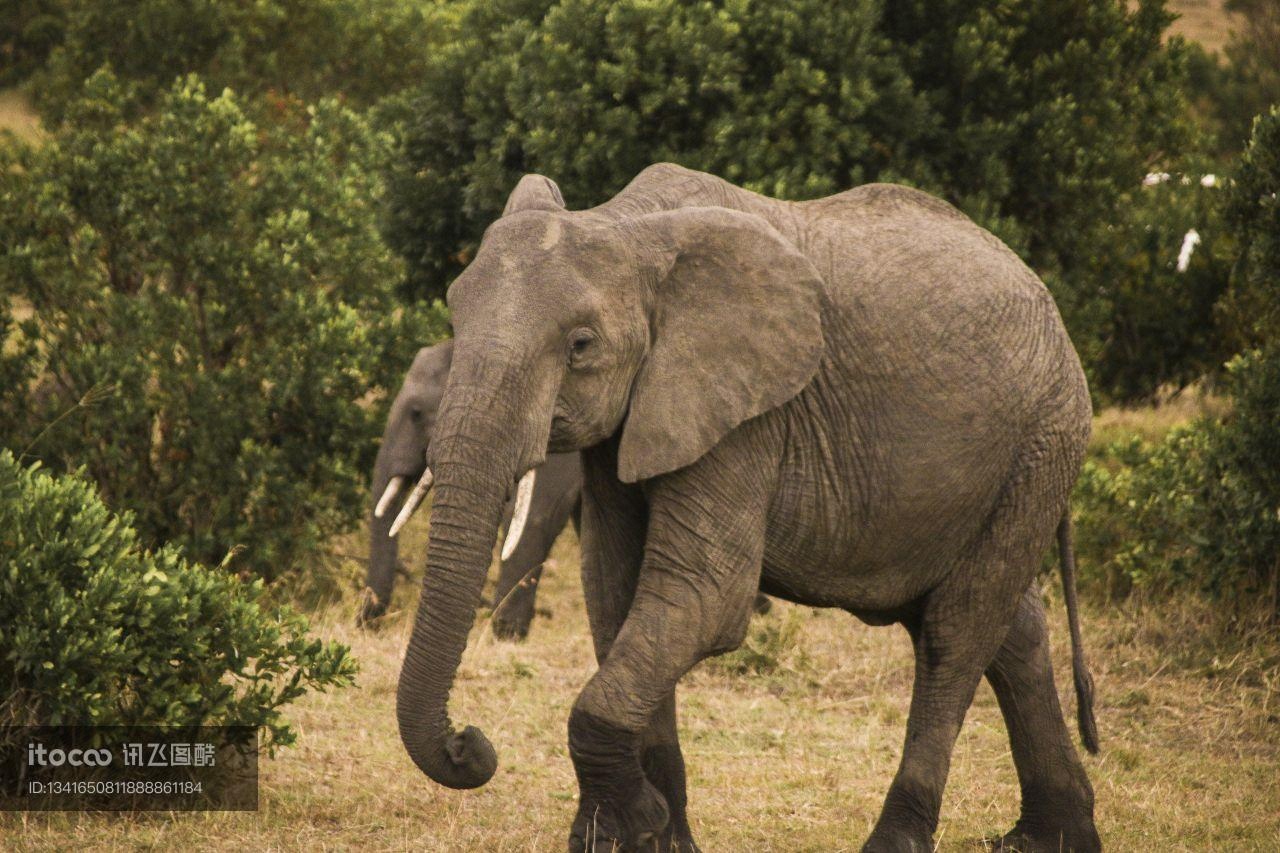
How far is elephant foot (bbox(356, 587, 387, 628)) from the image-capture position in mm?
9617

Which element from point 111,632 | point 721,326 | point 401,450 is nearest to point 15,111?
point 401,450

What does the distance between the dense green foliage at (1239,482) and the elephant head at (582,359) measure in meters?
4.41

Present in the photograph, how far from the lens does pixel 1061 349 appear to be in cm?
580

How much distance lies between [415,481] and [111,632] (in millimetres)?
3981

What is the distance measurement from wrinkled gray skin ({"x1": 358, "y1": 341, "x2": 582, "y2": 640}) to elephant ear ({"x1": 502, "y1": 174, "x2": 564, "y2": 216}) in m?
3.66

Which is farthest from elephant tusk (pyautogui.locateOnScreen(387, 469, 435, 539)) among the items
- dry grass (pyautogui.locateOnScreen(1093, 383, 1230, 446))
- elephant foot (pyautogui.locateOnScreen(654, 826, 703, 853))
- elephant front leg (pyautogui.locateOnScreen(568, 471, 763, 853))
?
dry grass (pyautogui.locateOnScreen(1093, 383, 1230, 446))

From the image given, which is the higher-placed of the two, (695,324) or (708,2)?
(708,2)

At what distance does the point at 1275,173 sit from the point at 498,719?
481 centimetres

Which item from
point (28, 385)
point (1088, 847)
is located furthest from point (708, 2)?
point (1088, 847)

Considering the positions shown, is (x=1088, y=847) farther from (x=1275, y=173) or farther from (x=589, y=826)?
(x=1275, y=173)

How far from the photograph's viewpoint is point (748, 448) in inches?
205

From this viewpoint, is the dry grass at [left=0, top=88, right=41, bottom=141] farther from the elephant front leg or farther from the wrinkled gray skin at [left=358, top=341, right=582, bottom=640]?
the elephant front leg

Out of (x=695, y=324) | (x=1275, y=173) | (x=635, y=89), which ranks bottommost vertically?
(x=695, y=324)

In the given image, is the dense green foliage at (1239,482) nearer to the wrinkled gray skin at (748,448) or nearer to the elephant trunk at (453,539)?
the wrinkled gray skin at (748,448)
